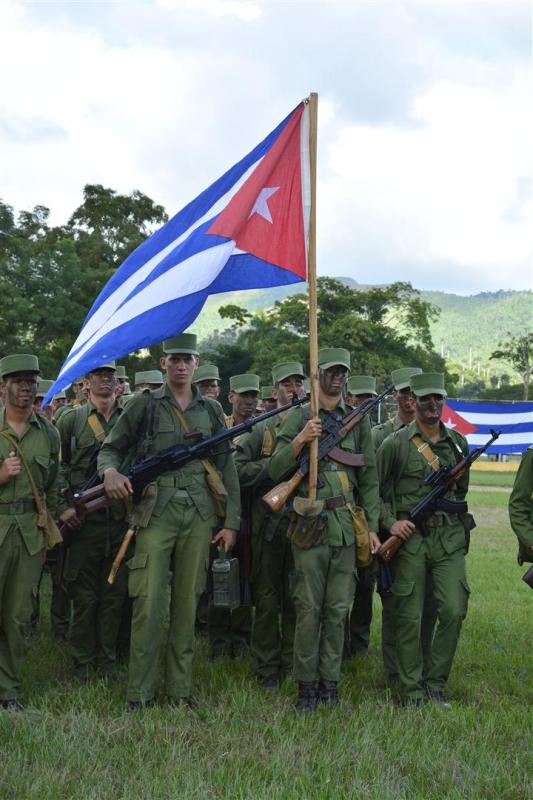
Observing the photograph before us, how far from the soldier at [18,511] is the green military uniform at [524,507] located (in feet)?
10.9

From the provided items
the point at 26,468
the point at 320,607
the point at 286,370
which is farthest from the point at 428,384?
the point at 26,468

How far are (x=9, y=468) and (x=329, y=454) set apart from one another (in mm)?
2218

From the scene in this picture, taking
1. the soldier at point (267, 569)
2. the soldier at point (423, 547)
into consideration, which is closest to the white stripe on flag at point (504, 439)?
the soldier at point (267, 569)

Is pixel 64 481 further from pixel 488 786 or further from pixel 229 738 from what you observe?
pixel 488 786

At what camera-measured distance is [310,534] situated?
6285 mm

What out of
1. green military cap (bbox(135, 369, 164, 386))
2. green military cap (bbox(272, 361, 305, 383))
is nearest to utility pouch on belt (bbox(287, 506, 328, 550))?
green military cap (bbox(272, 361, 305, 383))

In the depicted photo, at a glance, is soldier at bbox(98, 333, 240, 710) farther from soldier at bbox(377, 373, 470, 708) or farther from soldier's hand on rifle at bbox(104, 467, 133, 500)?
soldier at bbox(377, 373, 470, 708)

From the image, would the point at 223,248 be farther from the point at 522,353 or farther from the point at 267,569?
the point at 522,353

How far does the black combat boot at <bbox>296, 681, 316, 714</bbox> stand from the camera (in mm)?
6145

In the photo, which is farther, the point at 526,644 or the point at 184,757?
the point at 526,644

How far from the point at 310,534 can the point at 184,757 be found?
1811 mm

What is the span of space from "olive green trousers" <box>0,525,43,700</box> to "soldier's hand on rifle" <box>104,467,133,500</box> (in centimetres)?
71

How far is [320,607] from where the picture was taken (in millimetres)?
6379

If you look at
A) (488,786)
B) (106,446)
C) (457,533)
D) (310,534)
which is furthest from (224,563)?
(488,786)
